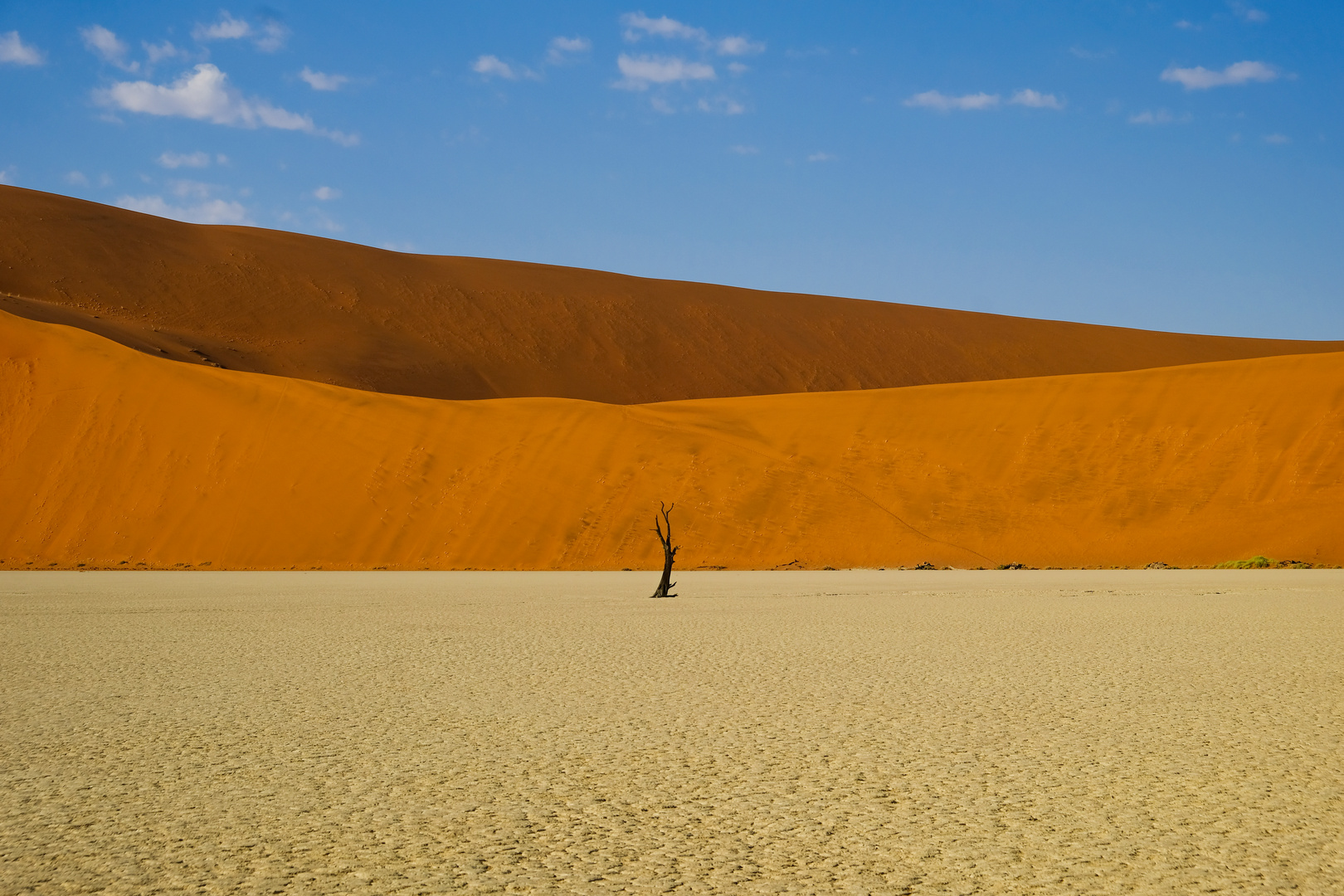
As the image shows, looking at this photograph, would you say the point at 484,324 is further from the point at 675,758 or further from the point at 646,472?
the point at 675,758

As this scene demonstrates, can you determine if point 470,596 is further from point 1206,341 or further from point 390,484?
point 1206,341

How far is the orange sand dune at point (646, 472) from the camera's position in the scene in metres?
29.1

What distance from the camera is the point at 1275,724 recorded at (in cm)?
696

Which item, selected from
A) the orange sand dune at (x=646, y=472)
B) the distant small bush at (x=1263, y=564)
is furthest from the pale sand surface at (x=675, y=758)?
the orange sand dune at (x=646, y=472)

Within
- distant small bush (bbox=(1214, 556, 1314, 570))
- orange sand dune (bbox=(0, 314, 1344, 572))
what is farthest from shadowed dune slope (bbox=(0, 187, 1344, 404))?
distant small bush (bbox=(1214, 556, 1314, 570))

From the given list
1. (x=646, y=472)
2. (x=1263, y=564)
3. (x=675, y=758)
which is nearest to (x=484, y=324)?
(x=646, y=472)

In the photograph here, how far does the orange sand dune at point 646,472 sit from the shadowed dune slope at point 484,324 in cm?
1578

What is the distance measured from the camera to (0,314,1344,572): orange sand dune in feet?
95.4

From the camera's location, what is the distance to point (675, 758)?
20.1ft

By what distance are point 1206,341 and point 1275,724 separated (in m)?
78.9

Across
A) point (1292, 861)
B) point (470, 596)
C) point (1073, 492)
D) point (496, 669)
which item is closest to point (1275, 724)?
point (1292, 861)

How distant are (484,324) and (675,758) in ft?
201

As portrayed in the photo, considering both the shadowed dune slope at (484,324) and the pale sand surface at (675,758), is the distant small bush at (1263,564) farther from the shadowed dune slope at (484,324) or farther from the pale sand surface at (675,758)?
the shadowed dune slope at (484,324)

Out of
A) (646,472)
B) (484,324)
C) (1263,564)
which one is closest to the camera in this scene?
(1263,564)
